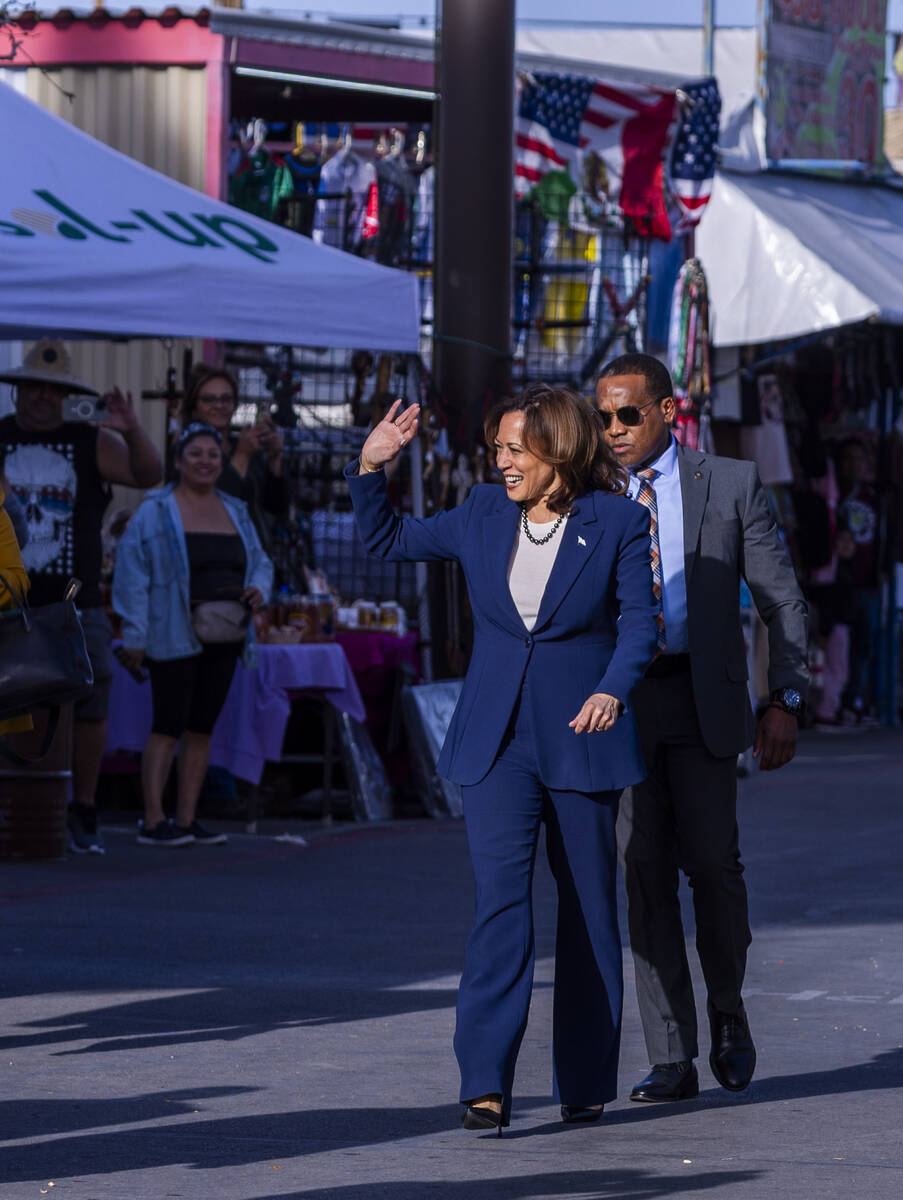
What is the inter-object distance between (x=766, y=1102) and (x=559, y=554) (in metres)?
1.52

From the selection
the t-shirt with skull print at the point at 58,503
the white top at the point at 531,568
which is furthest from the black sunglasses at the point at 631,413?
the t-shirt with skull print at the point at 58,503

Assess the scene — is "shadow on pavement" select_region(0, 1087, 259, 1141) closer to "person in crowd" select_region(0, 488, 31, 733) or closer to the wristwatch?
"person in crowd" select_region(0, 488, 31, 733)

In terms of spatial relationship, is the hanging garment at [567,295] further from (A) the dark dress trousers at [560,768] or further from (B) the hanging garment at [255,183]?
(A) the dark dress trousers at [560,768]

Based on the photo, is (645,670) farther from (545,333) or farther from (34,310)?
(545,333)

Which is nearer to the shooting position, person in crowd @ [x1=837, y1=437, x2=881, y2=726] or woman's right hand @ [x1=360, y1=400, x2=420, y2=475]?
woman's right hand @ [x1=360, y1=400, x2=420, y2=475]

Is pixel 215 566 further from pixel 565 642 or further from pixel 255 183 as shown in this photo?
pixel 565 642

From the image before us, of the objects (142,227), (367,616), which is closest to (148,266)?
(142,227)

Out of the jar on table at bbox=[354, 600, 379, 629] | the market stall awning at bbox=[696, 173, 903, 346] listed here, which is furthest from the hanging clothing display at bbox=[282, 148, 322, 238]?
the market stall awning at bbox=[696, 173, 903, 346]

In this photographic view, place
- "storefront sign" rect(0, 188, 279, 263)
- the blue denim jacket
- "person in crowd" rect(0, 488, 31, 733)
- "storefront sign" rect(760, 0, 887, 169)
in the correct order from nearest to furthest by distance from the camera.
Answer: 1. "person in crowd" rect(0, 488, 31, 733)
2. "storefront sign" rect(0, 188, 279, 263)
3. the blue denim jacket
4. "storefront sign" rect(760, 0, 887, 169)

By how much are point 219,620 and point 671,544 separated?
17.0 ft

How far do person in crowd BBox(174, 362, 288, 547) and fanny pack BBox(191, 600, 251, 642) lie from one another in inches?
42.9

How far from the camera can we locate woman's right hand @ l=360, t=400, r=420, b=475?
5914 millimetres

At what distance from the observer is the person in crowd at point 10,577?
7.32 metres

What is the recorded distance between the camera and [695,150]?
54.7ft
